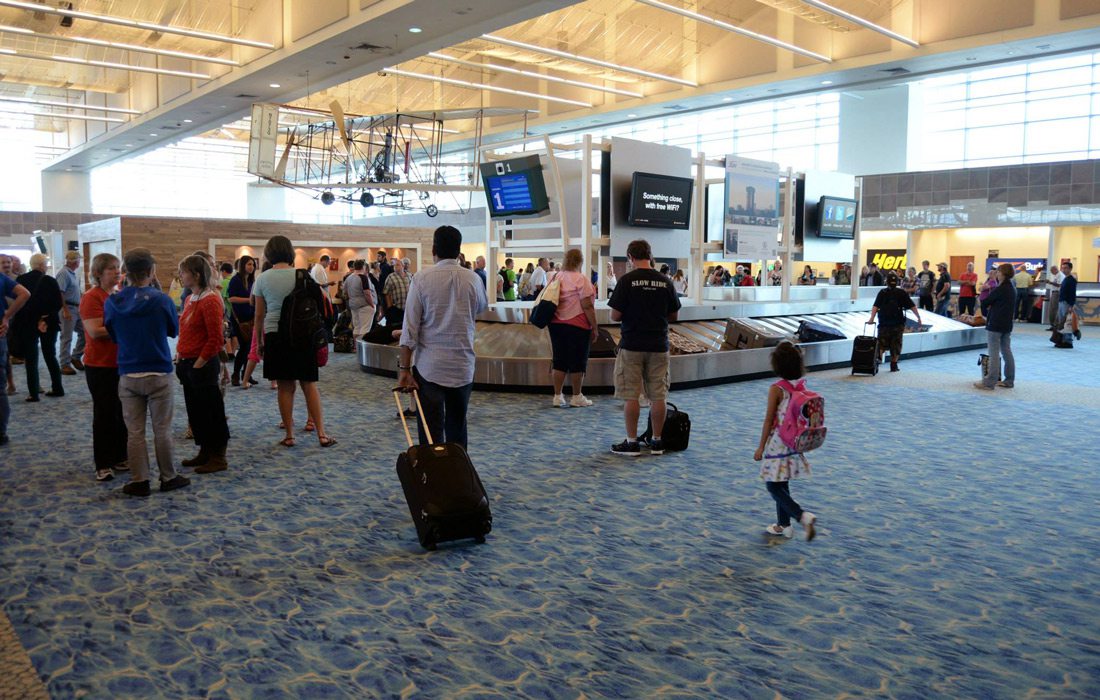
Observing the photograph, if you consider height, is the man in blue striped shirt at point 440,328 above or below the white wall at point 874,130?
below

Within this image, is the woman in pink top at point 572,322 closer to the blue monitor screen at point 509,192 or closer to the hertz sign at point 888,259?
the blue monitor screen at point 509,192

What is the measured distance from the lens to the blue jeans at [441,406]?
15.8 ft

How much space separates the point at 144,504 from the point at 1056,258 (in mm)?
27092

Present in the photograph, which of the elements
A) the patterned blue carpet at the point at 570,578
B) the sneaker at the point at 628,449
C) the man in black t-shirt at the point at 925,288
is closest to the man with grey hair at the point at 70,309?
the patterned blue carpet at the point at 570,578

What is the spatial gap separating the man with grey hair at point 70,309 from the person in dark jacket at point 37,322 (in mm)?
868

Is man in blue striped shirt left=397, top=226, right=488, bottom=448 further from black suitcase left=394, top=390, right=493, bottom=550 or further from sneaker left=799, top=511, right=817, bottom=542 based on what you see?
sneaker left=799, top=511, right=817, bottom=542

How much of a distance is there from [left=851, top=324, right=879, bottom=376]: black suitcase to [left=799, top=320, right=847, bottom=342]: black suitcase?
42.7 inches

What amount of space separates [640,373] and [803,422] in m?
2.24

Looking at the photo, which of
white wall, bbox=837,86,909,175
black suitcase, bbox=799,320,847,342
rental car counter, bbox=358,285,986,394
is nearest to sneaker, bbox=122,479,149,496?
rental car counter, bbox=358,285,986,394

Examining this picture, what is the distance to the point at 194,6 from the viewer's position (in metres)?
A: 17.4

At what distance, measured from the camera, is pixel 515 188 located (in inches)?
469

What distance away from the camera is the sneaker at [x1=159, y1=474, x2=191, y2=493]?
5.46 metres

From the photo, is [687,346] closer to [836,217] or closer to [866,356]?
[866,356]

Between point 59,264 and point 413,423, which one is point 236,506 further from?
point 59,264
